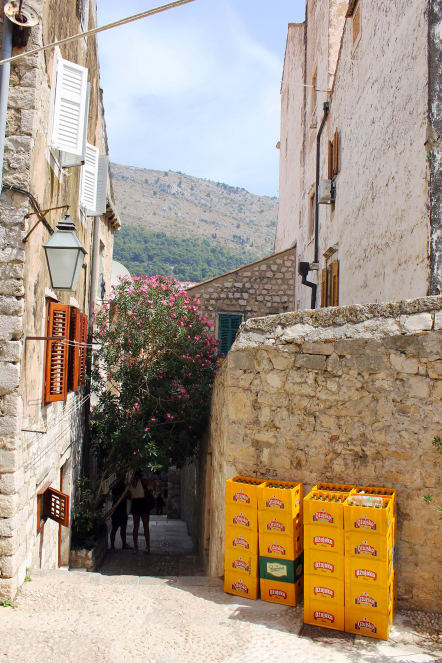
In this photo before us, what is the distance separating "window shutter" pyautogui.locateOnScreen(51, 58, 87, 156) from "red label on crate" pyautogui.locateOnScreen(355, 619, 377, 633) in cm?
554

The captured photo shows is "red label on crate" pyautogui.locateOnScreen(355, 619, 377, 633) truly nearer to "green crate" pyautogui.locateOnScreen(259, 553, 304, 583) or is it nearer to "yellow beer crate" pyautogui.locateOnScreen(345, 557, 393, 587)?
"yellow beer crate" pyautogui.locateOnScreen(345, 557, 393, 587)

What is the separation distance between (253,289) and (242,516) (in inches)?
440

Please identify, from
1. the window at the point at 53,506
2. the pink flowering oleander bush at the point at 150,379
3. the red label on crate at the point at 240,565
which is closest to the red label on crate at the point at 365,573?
the red label on crate at the point at 240,565

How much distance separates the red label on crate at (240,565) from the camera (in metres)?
5.14

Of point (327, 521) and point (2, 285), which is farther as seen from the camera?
point (2, 285)

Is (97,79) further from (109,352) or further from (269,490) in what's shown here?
(269,490)

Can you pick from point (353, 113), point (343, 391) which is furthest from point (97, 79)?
point (343, 391)

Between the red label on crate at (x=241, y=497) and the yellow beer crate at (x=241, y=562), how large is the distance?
491 millimetres

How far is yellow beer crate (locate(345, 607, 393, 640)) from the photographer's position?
432 cm

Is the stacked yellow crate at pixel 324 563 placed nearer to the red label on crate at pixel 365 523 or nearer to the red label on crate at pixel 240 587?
the red label on crate at pixel 365 523

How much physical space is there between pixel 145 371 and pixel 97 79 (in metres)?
A: 6.07

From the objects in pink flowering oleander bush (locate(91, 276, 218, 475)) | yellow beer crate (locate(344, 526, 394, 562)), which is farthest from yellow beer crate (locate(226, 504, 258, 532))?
pink flowering oleander bush (locate(91, 276, 218, 475))

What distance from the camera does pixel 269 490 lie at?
5.01m

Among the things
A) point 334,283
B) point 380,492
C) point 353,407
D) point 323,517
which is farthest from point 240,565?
point 334,283
